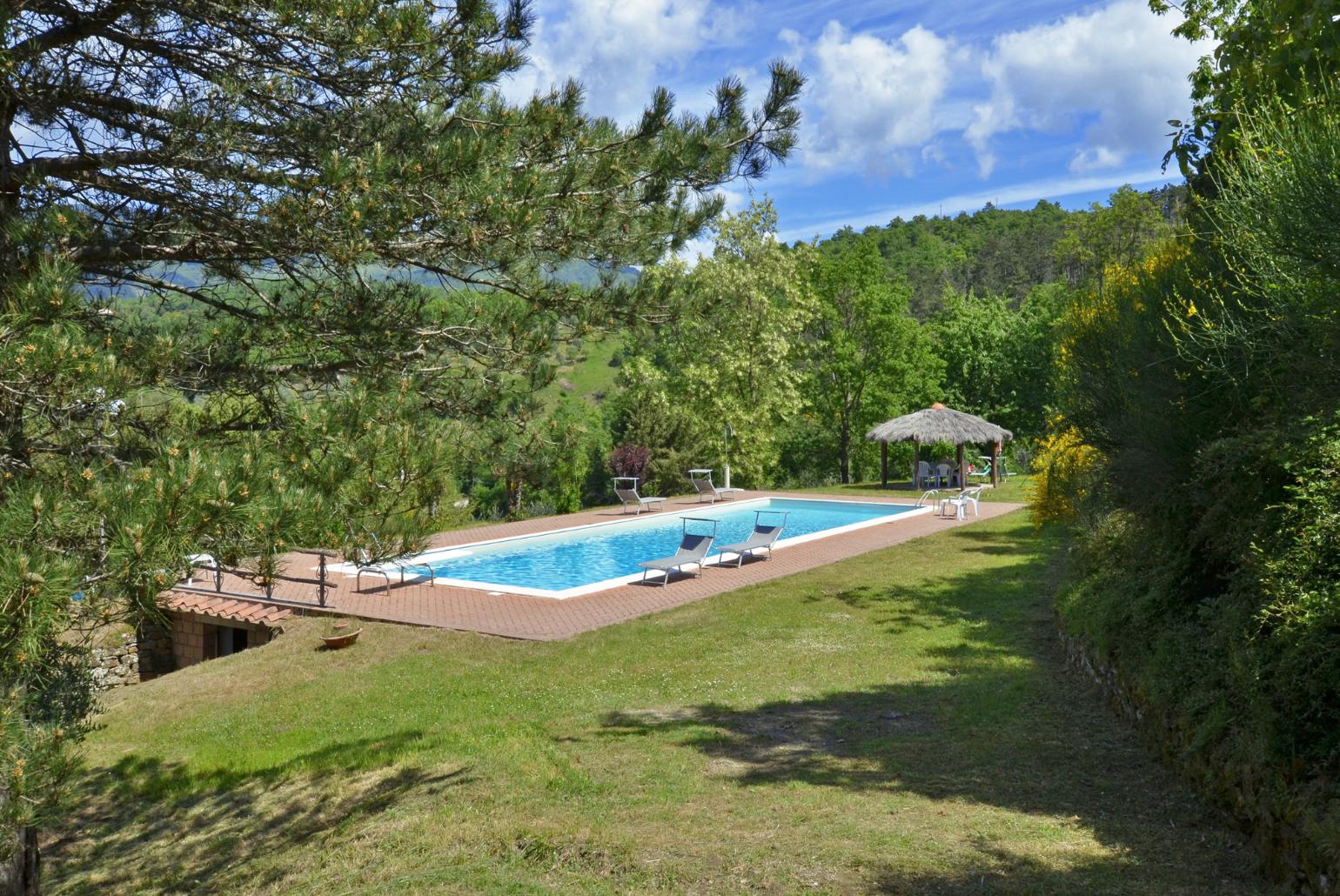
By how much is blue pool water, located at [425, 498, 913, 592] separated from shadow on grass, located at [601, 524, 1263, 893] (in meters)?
6.60

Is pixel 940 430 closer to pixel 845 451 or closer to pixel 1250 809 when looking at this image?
pixel 845 451

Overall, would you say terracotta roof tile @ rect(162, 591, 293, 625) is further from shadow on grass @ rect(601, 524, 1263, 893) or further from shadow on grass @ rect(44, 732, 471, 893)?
shadow on grass @ rect(601, 524, 1263, 893)

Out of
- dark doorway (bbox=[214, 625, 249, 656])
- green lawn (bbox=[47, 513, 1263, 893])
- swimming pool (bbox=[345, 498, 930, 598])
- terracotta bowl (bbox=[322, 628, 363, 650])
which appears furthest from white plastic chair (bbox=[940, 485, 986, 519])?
dark doorway (bbox=[214, 625, 249, 656])

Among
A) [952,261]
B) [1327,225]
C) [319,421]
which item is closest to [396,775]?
[319,421]

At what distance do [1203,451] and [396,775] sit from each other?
5.76 metres

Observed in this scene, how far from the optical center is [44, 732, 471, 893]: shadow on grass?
6012mm

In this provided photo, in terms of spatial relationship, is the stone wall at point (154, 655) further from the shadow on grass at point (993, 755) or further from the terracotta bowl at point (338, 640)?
the shadow on grass at point (993, 755)

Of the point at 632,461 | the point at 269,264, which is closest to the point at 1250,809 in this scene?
the point at 269,264

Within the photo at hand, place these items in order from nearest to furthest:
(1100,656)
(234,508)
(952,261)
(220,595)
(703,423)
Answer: (234,508) → (1100,656) → (220,595) → (703,423) → (952,261)

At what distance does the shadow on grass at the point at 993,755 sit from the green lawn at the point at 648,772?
0.03 metres

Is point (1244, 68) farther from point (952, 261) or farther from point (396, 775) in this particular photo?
point (952, 261)

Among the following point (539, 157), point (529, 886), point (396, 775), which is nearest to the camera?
point (529, 886)

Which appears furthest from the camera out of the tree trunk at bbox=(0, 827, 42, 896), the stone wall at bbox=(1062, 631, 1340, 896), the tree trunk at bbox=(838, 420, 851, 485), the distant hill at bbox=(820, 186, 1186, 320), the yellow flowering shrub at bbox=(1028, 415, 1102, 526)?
the distant hill at bbox=(820, 186, 1186, 320)

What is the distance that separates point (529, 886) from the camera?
4578mm
